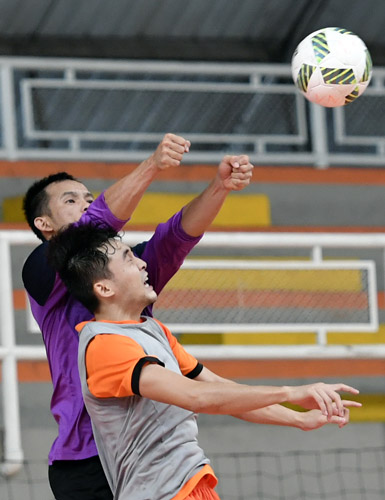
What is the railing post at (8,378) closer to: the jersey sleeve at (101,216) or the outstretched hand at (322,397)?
the jersey sleeve at (101,216)

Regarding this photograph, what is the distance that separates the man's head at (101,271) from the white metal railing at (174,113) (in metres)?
5.13

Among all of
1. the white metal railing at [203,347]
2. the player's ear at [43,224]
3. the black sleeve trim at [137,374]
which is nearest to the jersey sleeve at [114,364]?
the black sleeve trim at [137,374]

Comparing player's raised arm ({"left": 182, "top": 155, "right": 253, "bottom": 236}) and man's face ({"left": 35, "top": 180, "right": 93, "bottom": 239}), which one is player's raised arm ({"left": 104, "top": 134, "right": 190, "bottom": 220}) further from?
man's face ({"left": 35, "top": 180, "right": 93, "bottom": 239})

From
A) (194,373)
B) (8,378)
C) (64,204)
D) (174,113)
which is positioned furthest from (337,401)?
(174,113)

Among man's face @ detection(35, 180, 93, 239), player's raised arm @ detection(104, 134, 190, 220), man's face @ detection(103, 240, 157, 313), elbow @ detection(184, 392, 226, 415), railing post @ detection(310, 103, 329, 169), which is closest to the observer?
elbow @ detection(184, 392, 226, 415)

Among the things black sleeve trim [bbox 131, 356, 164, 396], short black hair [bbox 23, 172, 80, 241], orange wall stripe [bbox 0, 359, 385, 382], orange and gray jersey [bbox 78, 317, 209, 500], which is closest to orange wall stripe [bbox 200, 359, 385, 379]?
orange wall stripe [bbox 0, 359, 385, 382]

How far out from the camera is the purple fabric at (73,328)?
3.16 meters

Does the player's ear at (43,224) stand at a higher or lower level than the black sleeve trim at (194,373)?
higher

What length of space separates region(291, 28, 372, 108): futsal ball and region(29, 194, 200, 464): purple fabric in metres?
1.30

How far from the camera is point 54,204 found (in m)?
3.54

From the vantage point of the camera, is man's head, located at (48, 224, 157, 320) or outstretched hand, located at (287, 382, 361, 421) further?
man's head, located at (48, 224, 157, 320)

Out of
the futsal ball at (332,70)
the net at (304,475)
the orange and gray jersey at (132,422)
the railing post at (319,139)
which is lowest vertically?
the net at (304,475)

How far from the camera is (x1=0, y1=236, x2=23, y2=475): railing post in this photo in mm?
5164

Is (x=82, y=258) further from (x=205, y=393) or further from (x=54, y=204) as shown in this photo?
(x=205, y=393)
